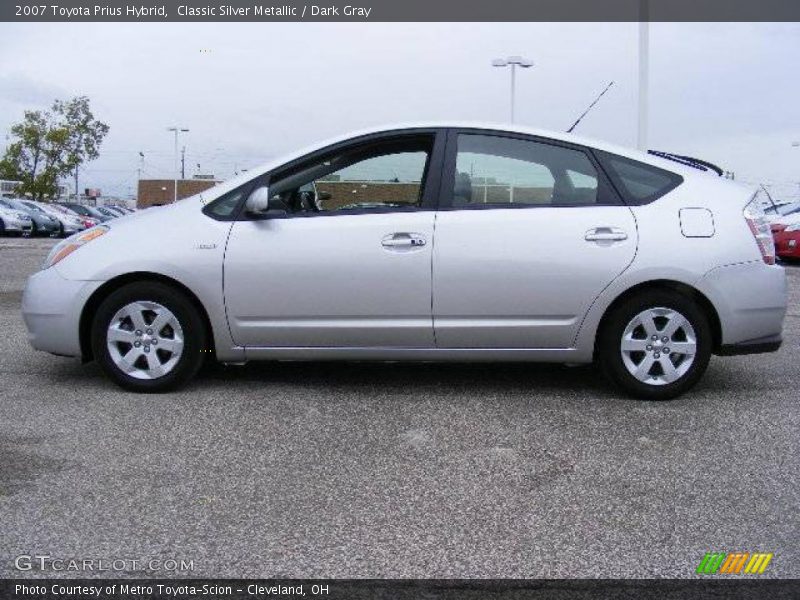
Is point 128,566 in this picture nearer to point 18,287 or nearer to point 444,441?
point 444,441

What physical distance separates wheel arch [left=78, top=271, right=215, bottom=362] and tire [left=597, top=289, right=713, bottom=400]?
234cm

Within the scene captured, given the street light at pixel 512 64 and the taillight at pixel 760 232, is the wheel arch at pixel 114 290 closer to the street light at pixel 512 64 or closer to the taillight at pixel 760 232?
the taillight at pixel 760 232

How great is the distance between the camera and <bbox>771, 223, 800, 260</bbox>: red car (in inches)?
647

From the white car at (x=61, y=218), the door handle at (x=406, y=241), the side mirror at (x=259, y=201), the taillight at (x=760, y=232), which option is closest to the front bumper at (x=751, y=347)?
the taillight at (x=760, y=232)

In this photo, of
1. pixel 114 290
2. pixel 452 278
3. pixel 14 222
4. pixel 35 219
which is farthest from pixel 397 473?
pixel 35 219

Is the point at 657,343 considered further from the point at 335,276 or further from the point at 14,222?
the point at 14,222

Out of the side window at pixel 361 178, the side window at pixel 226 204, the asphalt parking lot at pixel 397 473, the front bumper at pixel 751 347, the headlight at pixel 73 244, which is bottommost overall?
the asphalt parking lot at pixel 397 473

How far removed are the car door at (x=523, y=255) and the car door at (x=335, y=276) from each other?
0.42 feet

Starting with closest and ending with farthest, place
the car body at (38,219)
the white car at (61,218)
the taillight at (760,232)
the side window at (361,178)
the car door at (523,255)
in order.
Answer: the car door at (523,255), the taillight at (760,232), the side window at (361,178), the car body at (38,219), the white car at (61,218)

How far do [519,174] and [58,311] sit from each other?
282 centimetres

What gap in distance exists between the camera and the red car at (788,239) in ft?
53.9

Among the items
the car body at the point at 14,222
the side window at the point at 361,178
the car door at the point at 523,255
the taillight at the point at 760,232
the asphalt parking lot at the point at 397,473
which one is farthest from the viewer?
the car body at the point at 14,222

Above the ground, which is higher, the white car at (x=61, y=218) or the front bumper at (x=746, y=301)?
the white car at (x=61, y=218)

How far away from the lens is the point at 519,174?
5.13 metres
